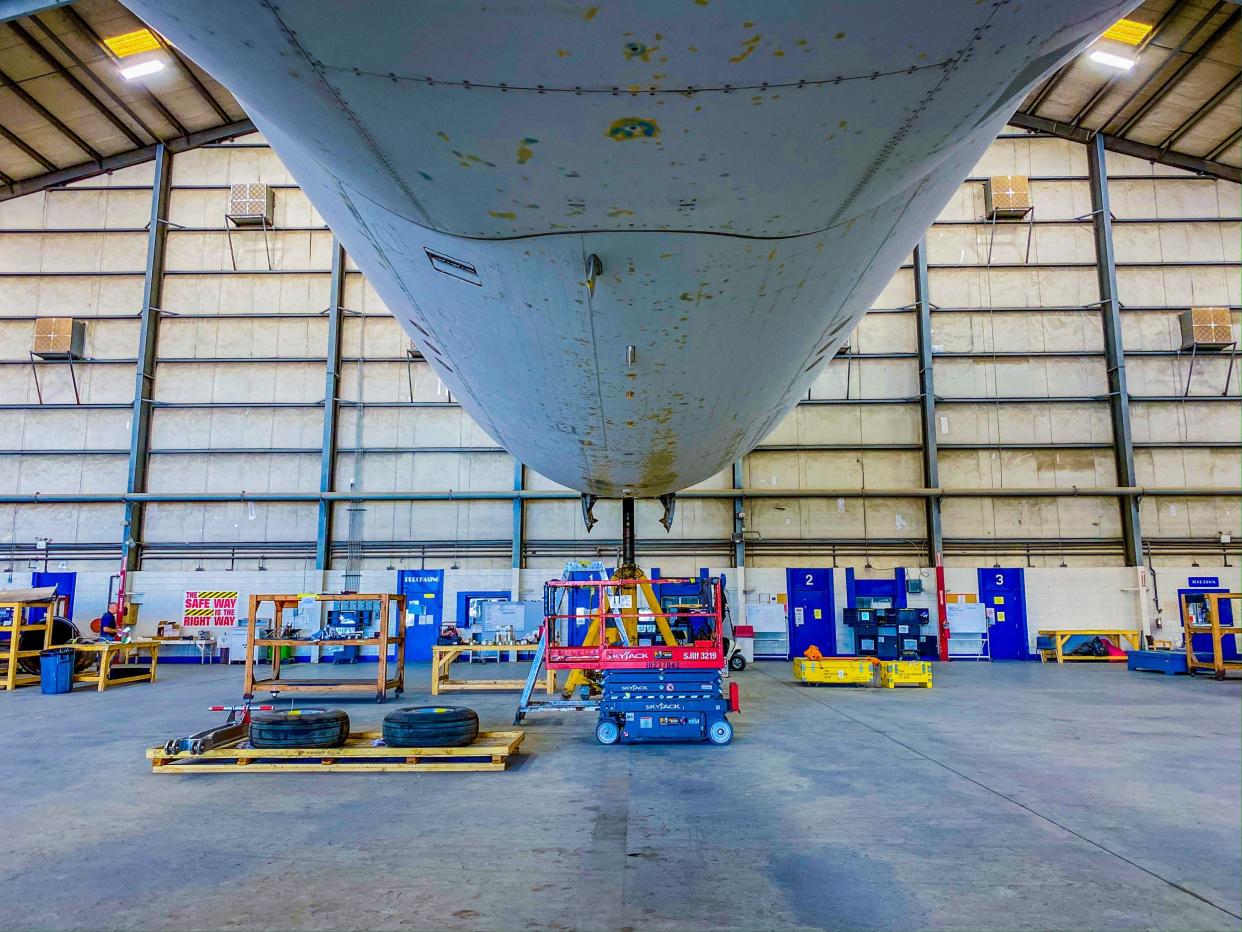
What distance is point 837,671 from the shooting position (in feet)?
39.9

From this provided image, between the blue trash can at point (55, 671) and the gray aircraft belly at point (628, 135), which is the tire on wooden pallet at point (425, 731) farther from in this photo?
the blue trash can at point (55, 671)

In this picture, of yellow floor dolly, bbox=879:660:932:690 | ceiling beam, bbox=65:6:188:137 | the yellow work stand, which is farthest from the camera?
ceiling beam, bbox=65:6:188:137

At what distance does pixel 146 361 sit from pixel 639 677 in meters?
16.1

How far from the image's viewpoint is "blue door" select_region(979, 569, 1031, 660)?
16500 millimetres

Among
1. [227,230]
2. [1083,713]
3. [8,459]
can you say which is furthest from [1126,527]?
[8,459]

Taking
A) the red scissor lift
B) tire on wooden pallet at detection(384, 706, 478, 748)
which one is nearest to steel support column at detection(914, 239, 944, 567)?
the red scissor lift

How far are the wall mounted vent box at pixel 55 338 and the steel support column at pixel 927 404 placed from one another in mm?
20261

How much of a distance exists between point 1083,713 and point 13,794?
11.2 metres

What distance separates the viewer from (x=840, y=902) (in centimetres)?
353

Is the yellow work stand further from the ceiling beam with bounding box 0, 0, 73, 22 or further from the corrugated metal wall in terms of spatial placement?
the ceiling beam with bounding box 0, 0, 73, 22

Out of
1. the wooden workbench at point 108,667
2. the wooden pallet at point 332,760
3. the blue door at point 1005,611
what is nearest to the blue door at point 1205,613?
the blue door at point 1005,611

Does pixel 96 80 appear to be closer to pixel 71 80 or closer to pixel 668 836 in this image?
pixel 71 80

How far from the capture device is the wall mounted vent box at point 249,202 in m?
18.0

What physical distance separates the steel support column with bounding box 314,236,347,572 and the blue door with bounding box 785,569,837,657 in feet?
36.2
